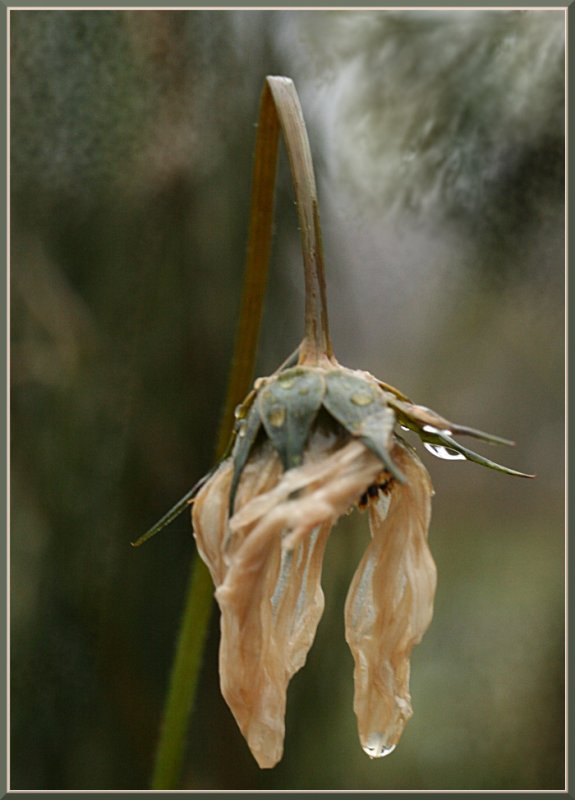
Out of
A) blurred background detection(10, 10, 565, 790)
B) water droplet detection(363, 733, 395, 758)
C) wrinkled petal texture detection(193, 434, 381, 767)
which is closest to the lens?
wrinkled petal texture detection(193, 434, 381, 767)

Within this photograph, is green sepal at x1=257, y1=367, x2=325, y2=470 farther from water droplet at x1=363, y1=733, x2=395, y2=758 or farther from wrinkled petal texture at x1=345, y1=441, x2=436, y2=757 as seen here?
water droplet at x1=363, y1=733, x2=395, y2=758

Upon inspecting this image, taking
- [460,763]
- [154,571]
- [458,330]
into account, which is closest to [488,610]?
[460,763]

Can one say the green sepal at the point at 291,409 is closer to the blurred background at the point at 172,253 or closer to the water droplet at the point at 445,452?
the water droplet at the point at 445,452

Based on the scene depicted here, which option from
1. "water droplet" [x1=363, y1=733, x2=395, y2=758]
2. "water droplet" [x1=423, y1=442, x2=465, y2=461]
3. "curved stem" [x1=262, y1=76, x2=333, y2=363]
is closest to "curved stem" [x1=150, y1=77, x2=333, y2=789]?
"curved stem" [x1=262, y1=76, x2=333, y2=363]

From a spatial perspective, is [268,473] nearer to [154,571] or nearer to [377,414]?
[377,414]

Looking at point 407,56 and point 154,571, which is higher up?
point 407,56

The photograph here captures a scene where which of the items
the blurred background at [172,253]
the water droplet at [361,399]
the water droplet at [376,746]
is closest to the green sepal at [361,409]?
the water droplet at [361,399]

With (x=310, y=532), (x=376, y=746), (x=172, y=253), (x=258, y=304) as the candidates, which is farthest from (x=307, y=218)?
(x=172, y=253)

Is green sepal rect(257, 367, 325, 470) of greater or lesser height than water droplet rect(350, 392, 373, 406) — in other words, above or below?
below
